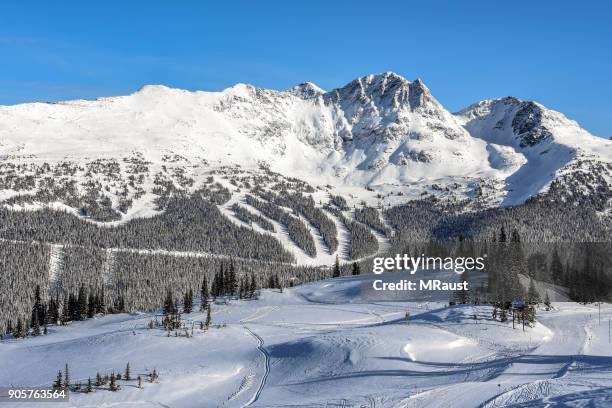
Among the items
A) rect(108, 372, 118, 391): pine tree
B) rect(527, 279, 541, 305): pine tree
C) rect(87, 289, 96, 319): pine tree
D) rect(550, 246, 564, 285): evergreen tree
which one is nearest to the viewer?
rect(108, 372, 118, 391): pine tree

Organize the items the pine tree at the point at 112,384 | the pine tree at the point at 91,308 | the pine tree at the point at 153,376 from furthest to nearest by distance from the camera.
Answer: the pine tree at the point at 91,308 → the pine tree at the point at 153,376 → the pine tree at the point at 112,384

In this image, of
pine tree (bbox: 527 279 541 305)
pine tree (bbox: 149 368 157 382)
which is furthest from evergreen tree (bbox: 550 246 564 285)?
pine tree (bbox: 149 368 157 382)

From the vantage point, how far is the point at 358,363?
2424 inches

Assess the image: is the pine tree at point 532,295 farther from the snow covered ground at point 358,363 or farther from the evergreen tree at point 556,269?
the evergreen tree at point 556,269

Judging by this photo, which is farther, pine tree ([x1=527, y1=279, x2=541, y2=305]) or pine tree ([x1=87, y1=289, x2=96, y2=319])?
pine tree ([x1=87, y1=289, x2=96, y2=319])

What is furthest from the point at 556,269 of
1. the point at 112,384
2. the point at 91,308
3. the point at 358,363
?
the point at 91,308

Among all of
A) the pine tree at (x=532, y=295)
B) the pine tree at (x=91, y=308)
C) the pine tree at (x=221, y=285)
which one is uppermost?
the pine tree at (x=532, y=295)

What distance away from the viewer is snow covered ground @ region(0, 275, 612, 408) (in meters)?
47.8

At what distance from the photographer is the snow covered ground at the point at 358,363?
47781 millimetres

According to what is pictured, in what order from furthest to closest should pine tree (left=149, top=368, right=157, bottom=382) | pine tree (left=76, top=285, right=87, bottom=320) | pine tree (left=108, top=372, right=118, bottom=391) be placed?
pine tree (left=76, top=285, right=87, bottom=320), pine tree (left=149, top=368, right=157, bottom=382), pine tree (left=108, top=372, right=118, bottom=391)

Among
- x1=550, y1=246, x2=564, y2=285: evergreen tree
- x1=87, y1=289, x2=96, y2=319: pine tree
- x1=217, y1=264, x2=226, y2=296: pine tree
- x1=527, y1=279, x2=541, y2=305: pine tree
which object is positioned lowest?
x1=87, y1=289, x2=96, y2=319: pine tree

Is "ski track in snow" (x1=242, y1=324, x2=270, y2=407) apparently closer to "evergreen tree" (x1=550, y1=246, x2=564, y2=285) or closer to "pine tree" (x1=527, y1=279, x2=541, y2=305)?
"pine tree" (x1=527, y1=279, x2=541, y2=305)

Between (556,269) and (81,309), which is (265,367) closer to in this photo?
(556,269)

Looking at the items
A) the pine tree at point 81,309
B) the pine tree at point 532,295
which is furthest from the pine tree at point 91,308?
the pine tree at point 532,295
